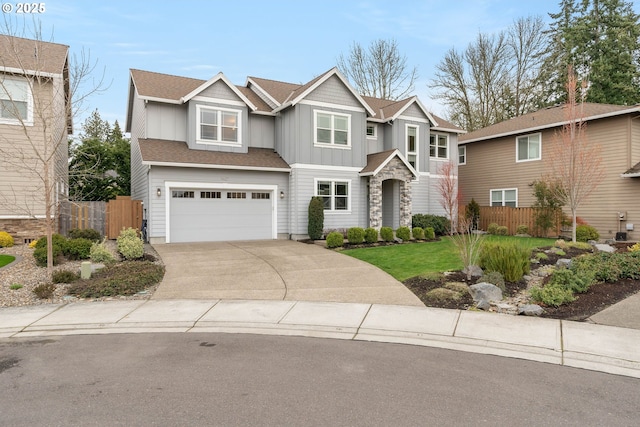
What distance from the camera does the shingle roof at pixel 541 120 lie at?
702 inches

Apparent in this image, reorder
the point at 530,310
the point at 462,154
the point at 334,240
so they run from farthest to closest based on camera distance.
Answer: the point at 462,154 → the point at 334,240 → the point at 530,310

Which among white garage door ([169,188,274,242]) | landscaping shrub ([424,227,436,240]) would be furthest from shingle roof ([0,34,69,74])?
landscaping shrub ([424,227,436,240])

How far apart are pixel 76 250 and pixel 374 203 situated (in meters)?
11.9

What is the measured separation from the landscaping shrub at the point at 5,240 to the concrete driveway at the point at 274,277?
491 cm

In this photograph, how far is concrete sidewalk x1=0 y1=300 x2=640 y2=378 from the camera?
211 inches

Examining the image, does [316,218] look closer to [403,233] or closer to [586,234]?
[403,233]

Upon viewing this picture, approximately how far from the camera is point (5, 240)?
13562 millimetres

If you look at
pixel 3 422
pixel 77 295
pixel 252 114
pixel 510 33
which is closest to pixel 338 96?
pixel 252 114

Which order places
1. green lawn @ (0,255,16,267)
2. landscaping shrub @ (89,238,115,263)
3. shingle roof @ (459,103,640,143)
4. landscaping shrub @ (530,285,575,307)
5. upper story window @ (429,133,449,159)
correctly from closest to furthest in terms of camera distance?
landscaping shrub @ (530,285,575,307), green lawn @ (0,255,16,267), landscaping shrub @ (89,238,115,263), shingle roof @ (459,103,640,143), upper story window @ (429,133,449,159)

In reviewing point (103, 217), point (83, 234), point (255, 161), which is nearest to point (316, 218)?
point (255, 161)

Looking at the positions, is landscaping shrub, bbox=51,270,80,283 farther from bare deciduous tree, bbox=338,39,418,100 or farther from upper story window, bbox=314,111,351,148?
bare deciduous tree, bbox=338,39,418,100

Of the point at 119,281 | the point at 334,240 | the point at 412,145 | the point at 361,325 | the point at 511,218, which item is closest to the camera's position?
the point at 361,325

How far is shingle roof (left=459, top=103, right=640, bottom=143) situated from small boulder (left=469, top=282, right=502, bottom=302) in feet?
42.6

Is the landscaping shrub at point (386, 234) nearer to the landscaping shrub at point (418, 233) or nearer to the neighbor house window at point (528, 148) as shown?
the landscaping shrub at point (418, 233)
